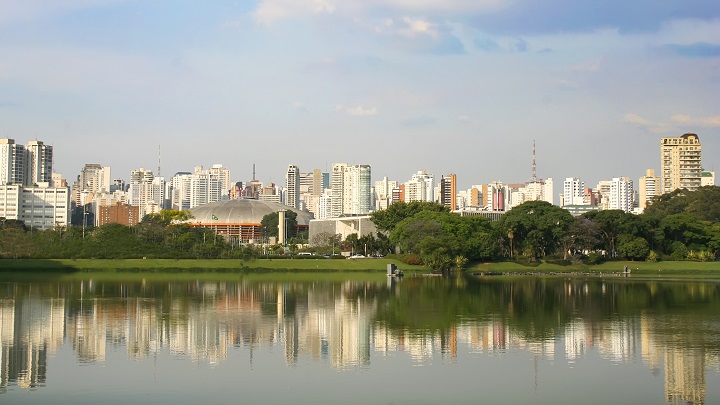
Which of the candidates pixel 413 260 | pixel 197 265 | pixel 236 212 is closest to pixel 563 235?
pixel 413 260

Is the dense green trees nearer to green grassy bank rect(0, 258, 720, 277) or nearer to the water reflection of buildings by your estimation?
green grassy bank rect(0, 258, 720, 277)

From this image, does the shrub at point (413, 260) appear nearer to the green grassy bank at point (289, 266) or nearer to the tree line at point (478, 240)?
the tree line at point (478, 240)

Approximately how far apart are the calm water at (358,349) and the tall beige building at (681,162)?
501ft

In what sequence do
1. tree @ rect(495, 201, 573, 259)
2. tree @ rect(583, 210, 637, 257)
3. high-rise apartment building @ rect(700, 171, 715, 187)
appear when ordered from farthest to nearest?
high-rise apartment building @ rect(700, 171, 715, 187) < tree @ rect(583, 210, 637, 257) < tree @ rect(495, 201, 573, 259)

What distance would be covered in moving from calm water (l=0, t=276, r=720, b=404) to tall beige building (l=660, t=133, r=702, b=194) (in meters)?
153

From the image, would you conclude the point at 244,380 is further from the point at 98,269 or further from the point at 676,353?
the point at 98,269

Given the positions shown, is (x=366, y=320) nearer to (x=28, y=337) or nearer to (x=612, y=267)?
(x=28, y=337)

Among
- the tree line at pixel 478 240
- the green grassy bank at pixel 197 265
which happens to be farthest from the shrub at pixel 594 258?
the green grassy bank at pixel 197 265

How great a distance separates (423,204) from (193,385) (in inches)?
2910

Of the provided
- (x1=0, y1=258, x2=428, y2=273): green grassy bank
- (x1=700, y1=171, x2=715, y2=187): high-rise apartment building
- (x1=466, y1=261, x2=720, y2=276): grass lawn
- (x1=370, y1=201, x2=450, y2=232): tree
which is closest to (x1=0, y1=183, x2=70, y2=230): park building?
(x1=370, y1=201, x2=450, y2=232): tree

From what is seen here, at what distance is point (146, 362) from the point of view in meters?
21.7

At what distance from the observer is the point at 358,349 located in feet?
79.0

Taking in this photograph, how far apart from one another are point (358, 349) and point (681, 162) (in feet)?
583

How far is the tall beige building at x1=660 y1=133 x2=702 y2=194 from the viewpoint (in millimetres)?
185625
